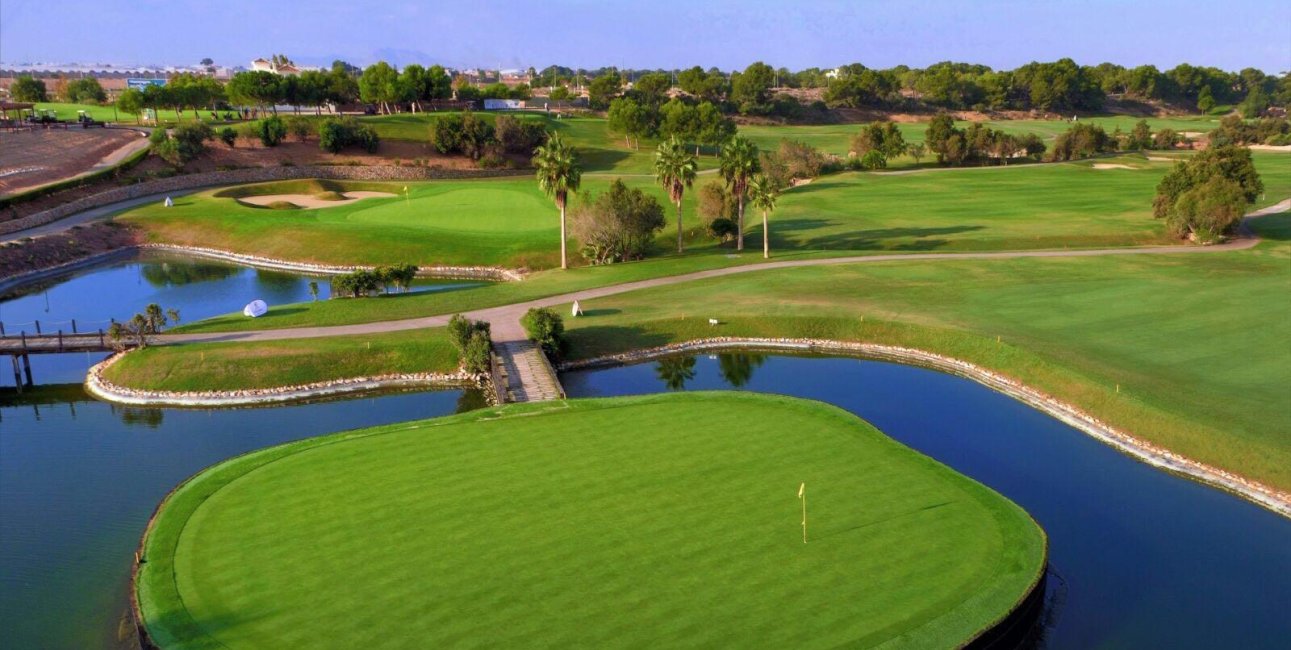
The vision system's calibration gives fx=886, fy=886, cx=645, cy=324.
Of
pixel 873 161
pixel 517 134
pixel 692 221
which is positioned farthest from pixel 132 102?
pixel 873 161

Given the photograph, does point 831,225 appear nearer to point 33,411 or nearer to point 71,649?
point 33,411

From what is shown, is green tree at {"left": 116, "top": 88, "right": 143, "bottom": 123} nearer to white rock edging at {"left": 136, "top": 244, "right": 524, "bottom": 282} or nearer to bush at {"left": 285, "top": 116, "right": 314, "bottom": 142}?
bush at {"left": 285, "top": 116, "right": 314, "bottom": 142}

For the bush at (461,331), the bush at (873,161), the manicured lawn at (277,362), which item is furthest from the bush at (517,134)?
the bush at (461,331)

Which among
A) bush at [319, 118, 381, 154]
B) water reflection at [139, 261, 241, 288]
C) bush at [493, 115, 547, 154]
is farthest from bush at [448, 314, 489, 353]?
bush at [493, 115, 547, 154]

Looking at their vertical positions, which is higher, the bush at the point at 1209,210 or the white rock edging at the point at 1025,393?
the bush at the point at 1209,210

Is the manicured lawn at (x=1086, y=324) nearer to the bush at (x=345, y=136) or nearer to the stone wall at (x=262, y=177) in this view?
the stone wall at (x=262, y=177)
